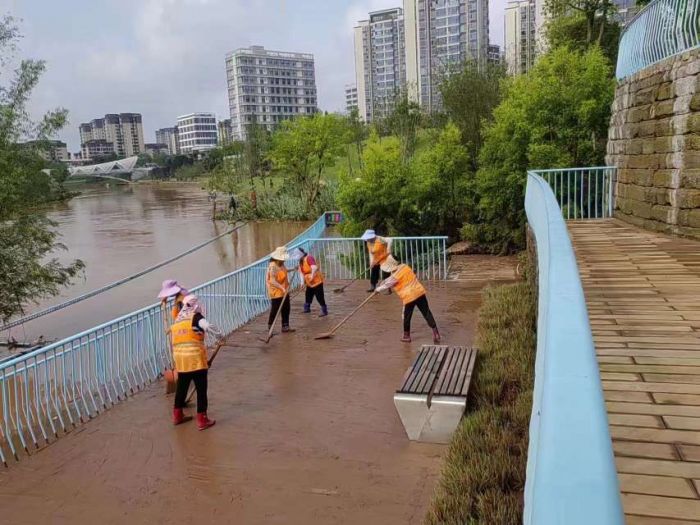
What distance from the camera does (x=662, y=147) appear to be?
7.93 metres

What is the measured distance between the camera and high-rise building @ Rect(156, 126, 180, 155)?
15425cm

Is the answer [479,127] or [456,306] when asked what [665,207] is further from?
[479,127]

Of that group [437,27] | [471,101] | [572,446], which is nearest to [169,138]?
[437,27]

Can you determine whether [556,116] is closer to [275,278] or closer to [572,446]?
[275,278]

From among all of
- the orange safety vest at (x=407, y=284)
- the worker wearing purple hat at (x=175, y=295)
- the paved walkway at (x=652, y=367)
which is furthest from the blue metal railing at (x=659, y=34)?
the worker wearing purple hat at (x=175, y=295)

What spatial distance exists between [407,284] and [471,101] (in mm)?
15831

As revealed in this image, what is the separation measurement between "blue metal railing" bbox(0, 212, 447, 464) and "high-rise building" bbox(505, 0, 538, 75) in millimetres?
17796

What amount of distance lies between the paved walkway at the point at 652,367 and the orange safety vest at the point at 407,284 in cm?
238

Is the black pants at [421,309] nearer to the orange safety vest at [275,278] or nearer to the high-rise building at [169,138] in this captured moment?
the orange safety vest at [275,278]

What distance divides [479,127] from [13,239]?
1578 centimetres

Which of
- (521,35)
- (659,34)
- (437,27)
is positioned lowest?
(659,34)

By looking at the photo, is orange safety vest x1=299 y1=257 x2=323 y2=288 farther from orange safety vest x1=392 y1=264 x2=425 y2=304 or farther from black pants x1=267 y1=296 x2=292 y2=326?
orange safety vest x1=392 y1=264 x2=425 y2=304

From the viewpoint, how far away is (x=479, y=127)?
2205 cm

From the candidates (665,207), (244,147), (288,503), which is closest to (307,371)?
(288,503)
